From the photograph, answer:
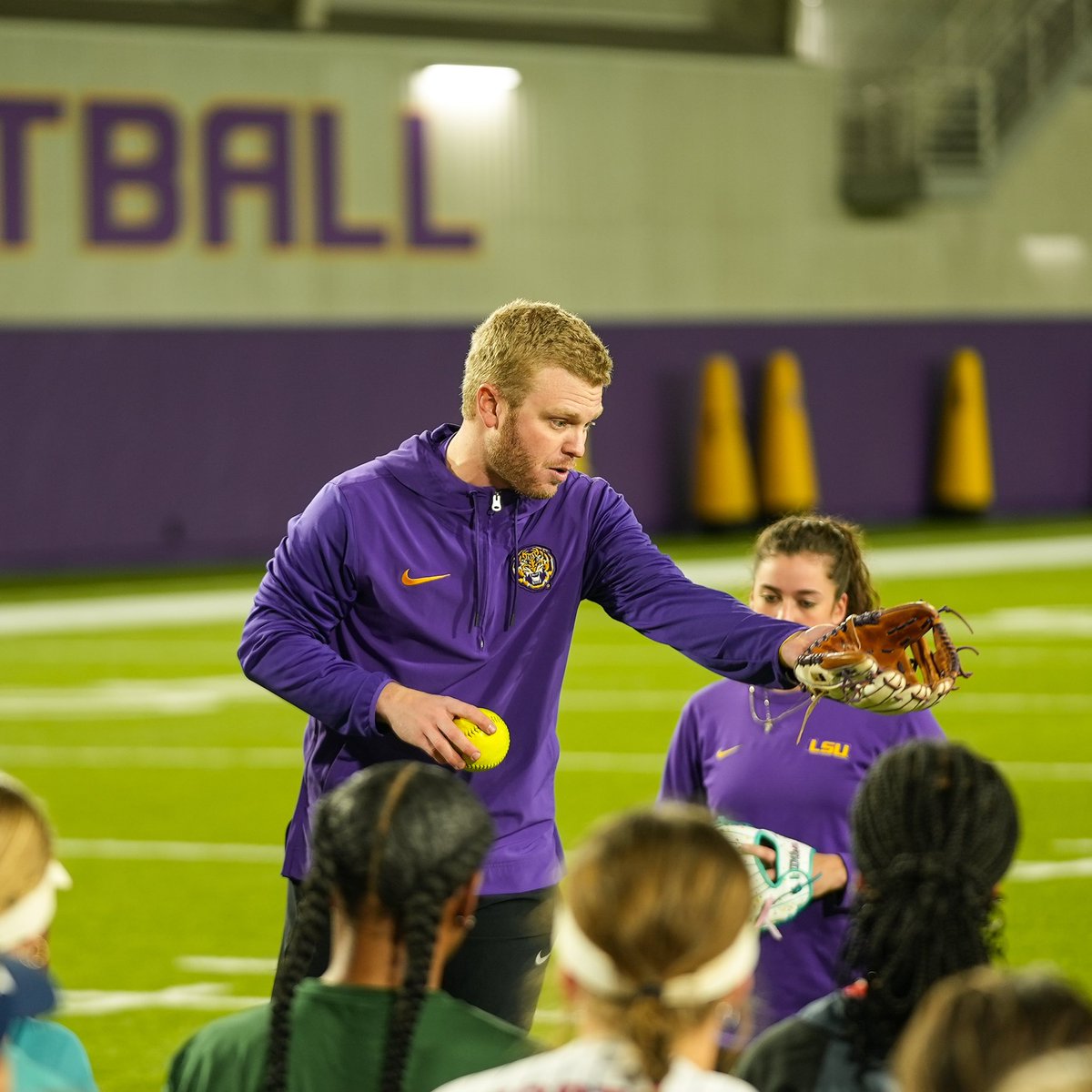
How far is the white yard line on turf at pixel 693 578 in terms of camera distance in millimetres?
18703

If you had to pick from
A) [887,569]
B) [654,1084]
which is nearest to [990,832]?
[654,1084]

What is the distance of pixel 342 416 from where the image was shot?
24.8 metres

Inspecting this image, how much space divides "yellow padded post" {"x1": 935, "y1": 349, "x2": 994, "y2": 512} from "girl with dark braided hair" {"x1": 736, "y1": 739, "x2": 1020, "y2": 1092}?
83.3 ft

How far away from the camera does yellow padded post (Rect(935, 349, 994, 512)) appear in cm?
2806

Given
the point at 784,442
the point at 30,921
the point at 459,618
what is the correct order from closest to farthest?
the point at 30,921, the point at 459,618, the point at 784,442

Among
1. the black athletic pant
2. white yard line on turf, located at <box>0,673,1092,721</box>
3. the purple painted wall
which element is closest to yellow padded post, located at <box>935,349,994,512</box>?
the purple painted wall

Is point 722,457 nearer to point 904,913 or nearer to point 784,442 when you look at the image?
point 784,442

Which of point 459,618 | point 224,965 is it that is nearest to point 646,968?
point 459,618

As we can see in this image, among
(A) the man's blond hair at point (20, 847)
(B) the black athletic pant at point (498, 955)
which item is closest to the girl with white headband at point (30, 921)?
(A) the man's blond hair at point (20, 847)

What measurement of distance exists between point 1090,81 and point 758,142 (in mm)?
5783

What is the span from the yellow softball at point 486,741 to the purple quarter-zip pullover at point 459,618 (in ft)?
0.54

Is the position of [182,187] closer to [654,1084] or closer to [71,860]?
[71,860]

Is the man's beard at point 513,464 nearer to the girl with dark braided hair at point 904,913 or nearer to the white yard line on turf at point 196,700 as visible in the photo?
the girl with dark braided hair at point 904,913

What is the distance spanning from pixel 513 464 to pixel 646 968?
7.19 feet
